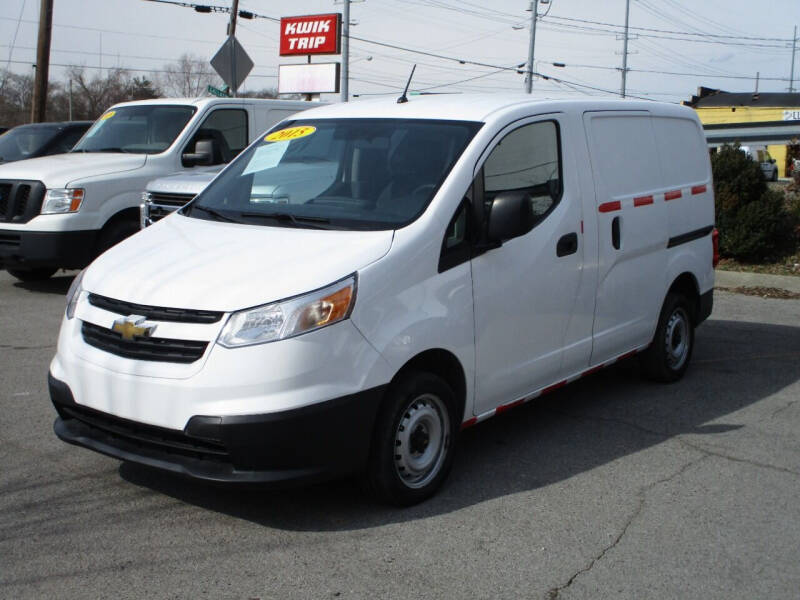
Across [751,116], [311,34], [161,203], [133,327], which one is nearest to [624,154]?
[133,327]

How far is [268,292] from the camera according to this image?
4.17 m

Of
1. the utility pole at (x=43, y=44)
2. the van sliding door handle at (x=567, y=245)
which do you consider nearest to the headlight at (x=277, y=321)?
the van sliding door handle at (x=567, y=245)

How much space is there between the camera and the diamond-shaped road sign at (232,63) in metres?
15.3

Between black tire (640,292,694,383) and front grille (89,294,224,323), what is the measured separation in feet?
12.7

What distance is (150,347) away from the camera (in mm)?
4246

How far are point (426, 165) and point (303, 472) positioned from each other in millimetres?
1815

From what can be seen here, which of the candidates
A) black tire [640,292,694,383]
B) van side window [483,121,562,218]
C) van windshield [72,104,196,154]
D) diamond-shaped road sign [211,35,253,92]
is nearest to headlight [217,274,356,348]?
van side window [483,121,562,218]

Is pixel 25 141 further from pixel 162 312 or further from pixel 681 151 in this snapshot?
pixel 162 312

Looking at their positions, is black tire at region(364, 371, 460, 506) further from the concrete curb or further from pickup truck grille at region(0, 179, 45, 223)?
the concrete curb

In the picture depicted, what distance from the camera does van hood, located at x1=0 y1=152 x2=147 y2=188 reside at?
33.3 feet

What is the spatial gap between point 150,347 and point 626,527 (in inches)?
93.8

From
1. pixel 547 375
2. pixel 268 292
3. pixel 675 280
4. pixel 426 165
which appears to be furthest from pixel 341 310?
pixel 675 280

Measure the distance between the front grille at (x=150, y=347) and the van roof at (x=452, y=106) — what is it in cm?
204

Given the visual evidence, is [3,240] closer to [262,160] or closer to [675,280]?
[262,160]
